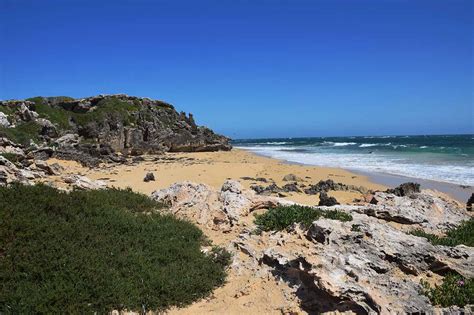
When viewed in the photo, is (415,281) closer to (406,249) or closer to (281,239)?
(406,249)

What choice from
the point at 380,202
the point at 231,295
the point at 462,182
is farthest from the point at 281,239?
the point at 462,182

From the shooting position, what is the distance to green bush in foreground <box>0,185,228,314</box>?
21.4 feet

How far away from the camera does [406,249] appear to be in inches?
308

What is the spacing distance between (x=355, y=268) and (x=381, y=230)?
1.88 m

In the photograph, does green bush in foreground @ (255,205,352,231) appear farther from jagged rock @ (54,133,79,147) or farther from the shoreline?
jagged rock @ (54,133,79,147)

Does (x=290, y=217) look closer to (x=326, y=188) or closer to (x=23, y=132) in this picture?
(x=326, y=188)

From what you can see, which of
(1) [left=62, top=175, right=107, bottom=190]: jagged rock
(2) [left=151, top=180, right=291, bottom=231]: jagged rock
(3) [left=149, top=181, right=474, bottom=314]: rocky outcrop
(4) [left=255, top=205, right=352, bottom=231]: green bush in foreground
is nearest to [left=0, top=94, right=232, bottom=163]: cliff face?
(1) [left=62, top=175, right=107, bottom=190]: jagged rock

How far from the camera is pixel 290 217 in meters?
10.1

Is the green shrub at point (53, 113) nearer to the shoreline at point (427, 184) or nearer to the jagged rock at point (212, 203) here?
the shoreline at point (427, 184)

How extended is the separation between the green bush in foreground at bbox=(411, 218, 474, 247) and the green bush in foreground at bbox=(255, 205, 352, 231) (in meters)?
1.89

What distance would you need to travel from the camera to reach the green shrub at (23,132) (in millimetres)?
27664

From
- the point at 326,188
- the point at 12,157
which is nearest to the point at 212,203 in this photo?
the point at 326,188

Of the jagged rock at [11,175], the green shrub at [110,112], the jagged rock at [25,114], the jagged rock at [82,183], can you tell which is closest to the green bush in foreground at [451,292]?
the jagged rock at [82,183]

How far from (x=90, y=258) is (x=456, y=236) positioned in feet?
28.4
